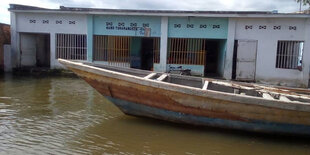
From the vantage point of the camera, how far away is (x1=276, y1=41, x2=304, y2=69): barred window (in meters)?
13.3

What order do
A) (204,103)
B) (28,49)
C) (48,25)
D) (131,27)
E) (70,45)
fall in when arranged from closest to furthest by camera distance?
(204,103), (131,27), (48,25), (70,45), (28,49)

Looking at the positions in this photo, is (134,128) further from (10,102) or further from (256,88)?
(10,102)

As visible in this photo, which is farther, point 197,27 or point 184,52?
point 184,52

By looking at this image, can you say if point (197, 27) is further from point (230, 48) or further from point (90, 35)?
point (90, 35)

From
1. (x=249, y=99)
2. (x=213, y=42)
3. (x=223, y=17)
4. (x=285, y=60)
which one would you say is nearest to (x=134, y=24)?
(x=223, y=17)

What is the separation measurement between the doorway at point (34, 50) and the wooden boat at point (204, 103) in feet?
34.3

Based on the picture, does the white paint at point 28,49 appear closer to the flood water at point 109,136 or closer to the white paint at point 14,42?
the white paint at point 14,42

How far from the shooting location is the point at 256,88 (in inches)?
241

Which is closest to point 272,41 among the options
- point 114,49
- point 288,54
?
point 288,54

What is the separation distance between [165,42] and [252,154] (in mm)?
9817

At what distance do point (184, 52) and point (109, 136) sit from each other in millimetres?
9750

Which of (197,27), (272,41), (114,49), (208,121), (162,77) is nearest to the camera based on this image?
(208,121)

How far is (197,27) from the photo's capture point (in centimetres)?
1378

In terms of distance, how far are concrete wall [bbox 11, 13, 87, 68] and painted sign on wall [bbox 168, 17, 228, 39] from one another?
4.61 m
